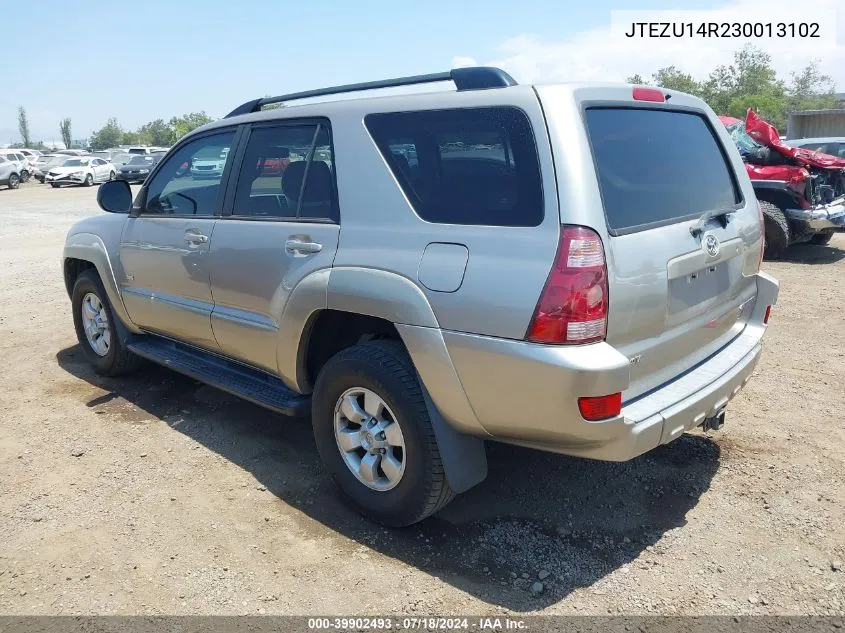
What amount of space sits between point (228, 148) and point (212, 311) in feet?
3.10

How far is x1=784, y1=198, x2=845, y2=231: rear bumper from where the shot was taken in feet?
30.0

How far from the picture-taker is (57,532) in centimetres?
321

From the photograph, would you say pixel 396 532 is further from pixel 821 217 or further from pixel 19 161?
pixel 19 161

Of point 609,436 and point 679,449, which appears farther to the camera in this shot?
point 679,449

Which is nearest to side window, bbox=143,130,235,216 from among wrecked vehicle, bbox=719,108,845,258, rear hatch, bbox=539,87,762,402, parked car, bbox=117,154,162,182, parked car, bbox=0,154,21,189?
rear hatch, bbox=539,87,762,402

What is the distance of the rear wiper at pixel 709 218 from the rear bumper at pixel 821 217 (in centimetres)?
697

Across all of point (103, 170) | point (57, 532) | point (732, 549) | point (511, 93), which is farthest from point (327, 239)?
point (103, 170)

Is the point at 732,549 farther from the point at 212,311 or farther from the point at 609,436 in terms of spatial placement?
the point at 212,311

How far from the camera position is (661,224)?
274 centimetres

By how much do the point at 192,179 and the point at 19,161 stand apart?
35591 millimetres

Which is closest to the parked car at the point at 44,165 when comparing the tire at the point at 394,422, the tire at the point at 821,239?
the tire at the point at 821,239

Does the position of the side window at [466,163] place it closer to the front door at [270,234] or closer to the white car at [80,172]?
the front door at [270,234]

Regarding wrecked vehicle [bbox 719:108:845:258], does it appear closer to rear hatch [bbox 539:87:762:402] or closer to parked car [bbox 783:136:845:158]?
parked car [bbox 783:136:845:158]

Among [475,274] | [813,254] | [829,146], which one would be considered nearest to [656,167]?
[475,274]
